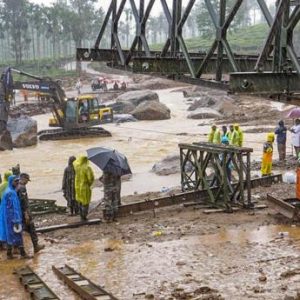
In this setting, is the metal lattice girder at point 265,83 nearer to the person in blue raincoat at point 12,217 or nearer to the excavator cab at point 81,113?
the person in blue raincoat at point 12,217

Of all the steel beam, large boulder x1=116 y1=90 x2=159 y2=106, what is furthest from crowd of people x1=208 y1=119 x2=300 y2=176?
large boulder x1=116 y1=90 x2=159 y2=106

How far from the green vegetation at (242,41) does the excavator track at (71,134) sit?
4194cm

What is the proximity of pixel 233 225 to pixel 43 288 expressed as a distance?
454 cm

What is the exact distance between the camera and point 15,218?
9.62m

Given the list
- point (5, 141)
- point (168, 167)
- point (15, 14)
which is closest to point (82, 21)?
point (15, 14)

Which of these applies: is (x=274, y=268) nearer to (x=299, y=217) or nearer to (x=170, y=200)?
(x=299, y=217)

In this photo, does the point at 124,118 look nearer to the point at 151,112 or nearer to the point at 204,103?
the point at 151,112

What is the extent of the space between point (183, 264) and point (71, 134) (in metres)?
22.0

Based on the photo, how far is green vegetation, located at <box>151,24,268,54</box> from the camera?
7678cm

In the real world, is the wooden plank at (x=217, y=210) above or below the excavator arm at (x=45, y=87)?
below

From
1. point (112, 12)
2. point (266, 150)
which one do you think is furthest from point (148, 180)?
point (112, 12)

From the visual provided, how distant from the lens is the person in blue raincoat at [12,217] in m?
9.57

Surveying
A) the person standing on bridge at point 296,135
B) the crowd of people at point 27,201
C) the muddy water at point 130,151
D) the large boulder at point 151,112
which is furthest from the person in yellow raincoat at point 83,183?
the large boulder at point 151,112

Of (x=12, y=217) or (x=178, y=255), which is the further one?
(x=12, y=217)
